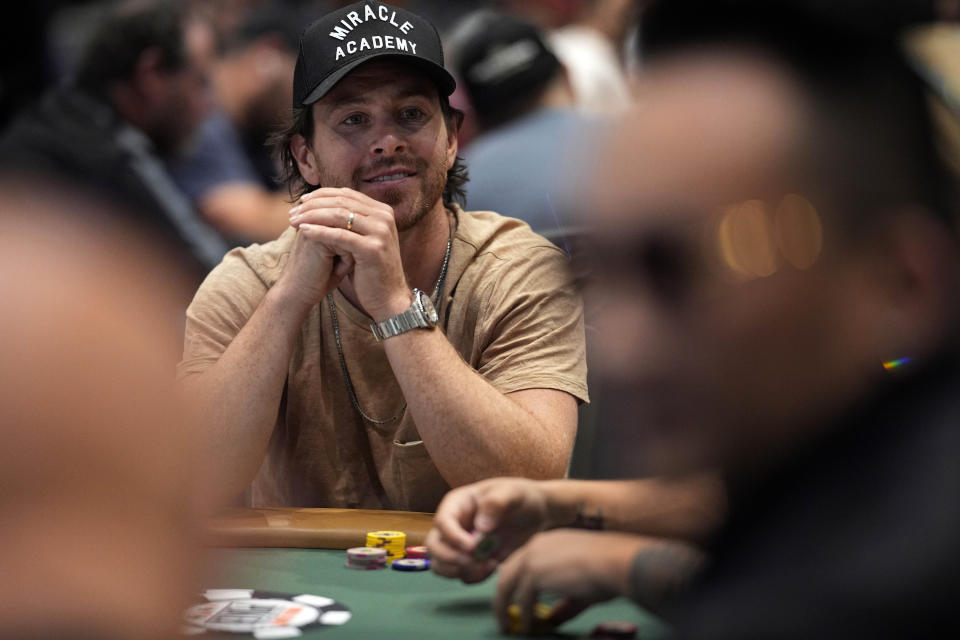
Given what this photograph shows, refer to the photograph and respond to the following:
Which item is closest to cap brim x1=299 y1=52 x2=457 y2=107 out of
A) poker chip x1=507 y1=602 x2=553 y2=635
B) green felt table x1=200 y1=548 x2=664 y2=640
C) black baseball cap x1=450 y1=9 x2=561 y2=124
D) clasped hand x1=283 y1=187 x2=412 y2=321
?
clasped hand x1=283 y1=187 x2=412 y2=321

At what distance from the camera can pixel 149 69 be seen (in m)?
5.07

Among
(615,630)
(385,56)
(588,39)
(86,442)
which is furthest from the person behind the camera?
(588,39)

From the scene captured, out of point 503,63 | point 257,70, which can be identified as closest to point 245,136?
point 257,70

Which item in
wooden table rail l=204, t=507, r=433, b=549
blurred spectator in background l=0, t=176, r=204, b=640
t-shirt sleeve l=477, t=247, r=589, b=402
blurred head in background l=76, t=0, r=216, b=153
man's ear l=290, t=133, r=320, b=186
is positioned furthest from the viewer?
blurred head in background l=76, t=0, r=216, b=153

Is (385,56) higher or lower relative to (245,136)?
lower

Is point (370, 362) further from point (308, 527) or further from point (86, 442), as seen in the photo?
point (86, 442)

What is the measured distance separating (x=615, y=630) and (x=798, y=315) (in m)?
0.80

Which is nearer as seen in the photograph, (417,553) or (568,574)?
(568,574)

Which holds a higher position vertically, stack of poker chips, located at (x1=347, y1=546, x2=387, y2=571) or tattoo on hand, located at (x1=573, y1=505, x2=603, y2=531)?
tattoo on hand, located at (x1=573, y1=505, x2=603, y2=531)

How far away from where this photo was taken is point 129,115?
16.6ft

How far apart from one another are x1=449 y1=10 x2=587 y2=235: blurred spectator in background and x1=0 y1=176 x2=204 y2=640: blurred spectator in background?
3661 mm

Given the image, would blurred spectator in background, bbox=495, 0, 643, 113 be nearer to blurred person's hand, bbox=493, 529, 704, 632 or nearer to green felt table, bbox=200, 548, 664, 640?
green felt table, bbox=200, 548, 664, 640

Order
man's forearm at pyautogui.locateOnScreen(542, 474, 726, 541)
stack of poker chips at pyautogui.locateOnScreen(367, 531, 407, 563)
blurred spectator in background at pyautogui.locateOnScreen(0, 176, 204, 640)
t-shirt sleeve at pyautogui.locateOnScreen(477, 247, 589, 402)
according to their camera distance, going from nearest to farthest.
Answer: blurred spectator in background at pyautogui.locateOnScreen(0, 176, 204, 640) → man's forearm at pyautogui.locateOnScreen(542, 474, 726, 541) → stack of poker chips at pyautogui.locateOnScreen(367, 531, 407, 563) → t-shirt sleeve at pyautogui.locateOnScreen(477, 247, 589, 402)

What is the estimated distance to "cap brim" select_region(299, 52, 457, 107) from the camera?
3.05 metres
